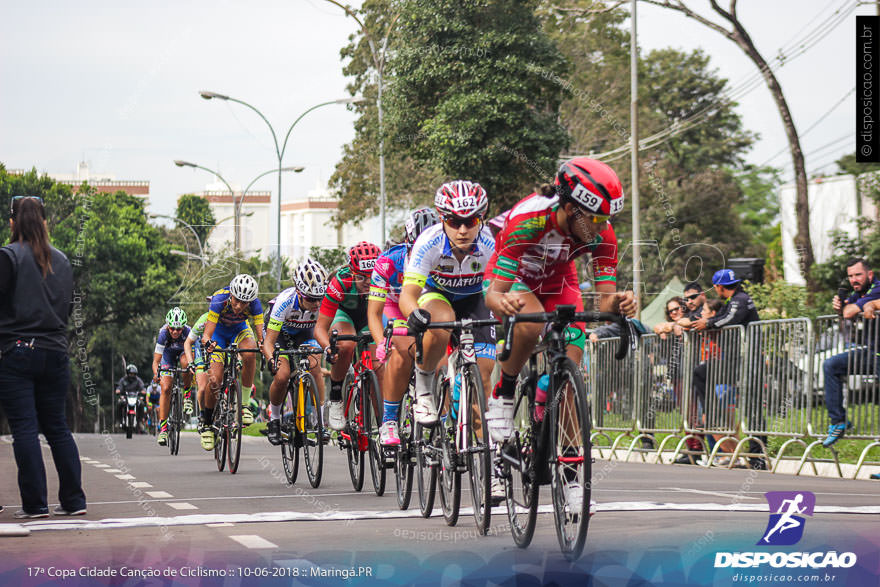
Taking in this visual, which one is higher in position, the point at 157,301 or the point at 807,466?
the point at 157,301

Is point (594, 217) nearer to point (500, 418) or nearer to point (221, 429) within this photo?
point (500, 418)

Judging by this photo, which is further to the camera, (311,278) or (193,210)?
(193,210)

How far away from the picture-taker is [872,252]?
35.8 meters

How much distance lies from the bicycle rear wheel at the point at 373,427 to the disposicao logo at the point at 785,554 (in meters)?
3.47

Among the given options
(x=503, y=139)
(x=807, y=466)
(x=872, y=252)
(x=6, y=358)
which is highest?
(x=503, y=139)

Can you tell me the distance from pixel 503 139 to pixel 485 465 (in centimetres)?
2585

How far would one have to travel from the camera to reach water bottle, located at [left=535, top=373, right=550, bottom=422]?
21.5 feet

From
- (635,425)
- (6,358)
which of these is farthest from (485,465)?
(635,425)

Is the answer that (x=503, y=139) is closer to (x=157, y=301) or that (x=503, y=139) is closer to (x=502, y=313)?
(x=502, y=313)

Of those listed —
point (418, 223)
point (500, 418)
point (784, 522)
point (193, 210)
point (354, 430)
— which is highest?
point (193, 210)

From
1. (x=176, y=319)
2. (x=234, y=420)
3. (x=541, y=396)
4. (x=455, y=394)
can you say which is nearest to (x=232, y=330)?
(x=234, y=420)

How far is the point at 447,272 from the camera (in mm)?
8789

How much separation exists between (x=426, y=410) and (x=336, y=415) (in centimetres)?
354

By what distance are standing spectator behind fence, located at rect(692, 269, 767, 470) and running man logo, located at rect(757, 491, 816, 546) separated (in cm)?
631
